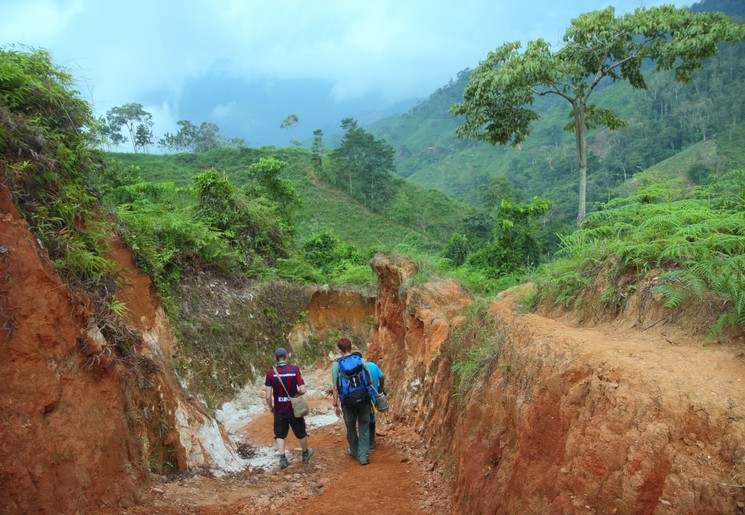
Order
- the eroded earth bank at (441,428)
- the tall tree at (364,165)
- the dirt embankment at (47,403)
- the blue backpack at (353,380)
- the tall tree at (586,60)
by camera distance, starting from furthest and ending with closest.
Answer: the tall tree at (364,165), the tall tree at (586,60), the blue backpack at (353,380), the dirt embankment at (47,403), the eroded earth bank at (441,428)

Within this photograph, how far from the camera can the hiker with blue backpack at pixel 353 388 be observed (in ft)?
22.3

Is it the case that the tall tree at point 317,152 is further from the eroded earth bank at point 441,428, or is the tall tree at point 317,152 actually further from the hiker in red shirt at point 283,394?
the hiker in red shirt at point 283,394

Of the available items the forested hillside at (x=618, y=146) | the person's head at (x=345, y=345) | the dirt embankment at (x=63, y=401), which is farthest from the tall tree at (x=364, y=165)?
the dirt embankment at (x=63, y=401)

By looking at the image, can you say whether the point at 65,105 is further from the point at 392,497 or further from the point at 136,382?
the point at 392,497

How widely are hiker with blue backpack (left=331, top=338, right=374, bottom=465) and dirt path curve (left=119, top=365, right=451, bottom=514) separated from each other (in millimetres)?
559

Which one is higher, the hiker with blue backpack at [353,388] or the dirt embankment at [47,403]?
the dirt embankment at [47,403]

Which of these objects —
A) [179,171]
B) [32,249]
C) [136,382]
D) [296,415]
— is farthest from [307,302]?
[179,171]

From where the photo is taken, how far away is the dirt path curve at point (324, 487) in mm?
5164

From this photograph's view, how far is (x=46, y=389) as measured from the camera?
14.3 feet

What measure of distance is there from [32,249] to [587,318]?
541 cm

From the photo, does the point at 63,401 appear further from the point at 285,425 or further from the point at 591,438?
the point at 591,438

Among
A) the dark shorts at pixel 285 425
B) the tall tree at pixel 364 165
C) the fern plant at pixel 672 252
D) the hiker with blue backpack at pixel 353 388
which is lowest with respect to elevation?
the dark shorts at pixel 285 425

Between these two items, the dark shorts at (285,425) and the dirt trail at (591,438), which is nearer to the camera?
the dirt trail at (591,438)

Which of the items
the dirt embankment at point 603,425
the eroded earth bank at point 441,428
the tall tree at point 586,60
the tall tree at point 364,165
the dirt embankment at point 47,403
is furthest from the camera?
the tall tree at point 364,165
